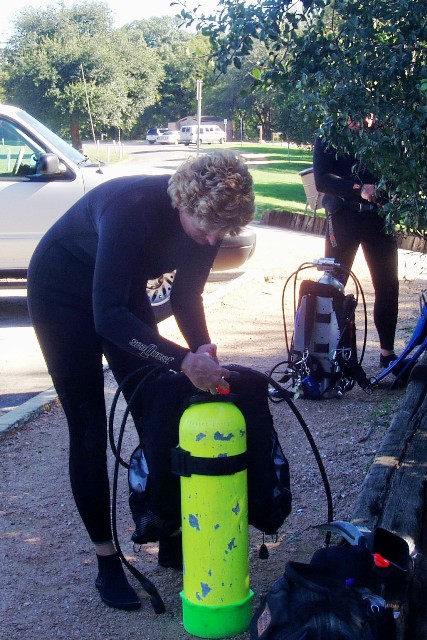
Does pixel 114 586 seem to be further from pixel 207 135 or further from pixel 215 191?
pixel 207 135

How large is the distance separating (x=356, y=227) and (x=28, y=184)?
4098 millimetres

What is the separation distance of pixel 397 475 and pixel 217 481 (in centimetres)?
122

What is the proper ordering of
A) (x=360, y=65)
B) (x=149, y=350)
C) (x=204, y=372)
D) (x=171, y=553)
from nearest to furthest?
(x=204, y=372) → (x=149, y=350) → (x=171, y=553) → (x=360, y=65)

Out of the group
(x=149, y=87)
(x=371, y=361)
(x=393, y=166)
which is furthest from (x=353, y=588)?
(x=149, y=87)

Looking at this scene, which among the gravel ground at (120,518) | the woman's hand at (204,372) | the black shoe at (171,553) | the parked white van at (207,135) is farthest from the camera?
the parked white van at (207,135)

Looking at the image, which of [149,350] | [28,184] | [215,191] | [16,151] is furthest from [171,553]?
[16,151]

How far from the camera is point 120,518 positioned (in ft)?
14.5

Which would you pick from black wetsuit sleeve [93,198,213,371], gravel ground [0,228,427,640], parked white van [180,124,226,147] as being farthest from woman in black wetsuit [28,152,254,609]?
parked white van [180,124,226,147]

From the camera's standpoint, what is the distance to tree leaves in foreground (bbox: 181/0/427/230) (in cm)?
395

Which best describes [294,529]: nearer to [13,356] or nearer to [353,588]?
[353,588]

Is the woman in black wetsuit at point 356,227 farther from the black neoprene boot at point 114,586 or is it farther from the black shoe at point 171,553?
the black neoprene boot at point 114,586

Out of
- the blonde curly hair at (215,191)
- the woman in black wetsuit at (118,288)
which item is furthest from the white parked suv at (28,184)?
the blonde curly hair at (215,191)

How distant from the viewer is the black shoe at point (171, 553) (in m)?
3.77

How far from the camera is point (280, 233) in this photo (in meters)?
16.8
